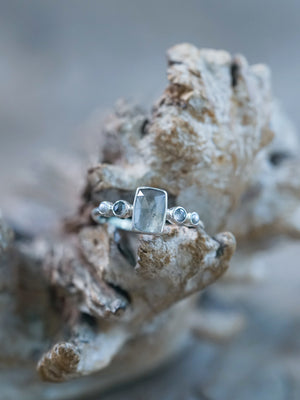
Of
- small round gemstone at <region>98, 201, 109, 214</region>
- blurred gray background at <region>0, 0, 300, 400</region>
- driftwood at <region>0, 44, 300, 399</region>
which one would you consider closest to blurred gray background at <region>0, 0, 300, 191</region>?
blurred gray background at <region>0, 0, 300, 400</region>

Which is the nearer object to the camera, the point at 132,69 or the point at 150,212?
the point at 150,212

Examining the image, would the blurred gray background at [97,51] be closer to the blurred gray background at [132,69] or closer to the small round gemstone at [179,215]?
the blurred gray background at [132,69]

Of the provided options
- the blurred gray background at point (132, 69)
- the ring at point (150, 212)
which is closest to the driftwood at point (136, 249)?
the ring at point (150, 212)

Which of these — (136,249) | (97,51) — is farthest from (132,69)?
(136,249)

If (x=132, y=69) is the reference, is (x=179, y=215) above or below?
below

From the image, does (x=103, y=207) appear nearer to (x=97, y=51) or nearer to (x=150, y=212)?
(x=150, y=212)

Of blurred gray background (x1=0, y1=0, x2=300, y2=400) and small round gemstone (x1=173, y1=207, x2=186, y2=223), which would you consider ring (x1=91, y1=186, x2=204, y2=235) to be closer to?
small round gemstone (x1=173, y1=207, x2=186, y2=223)
